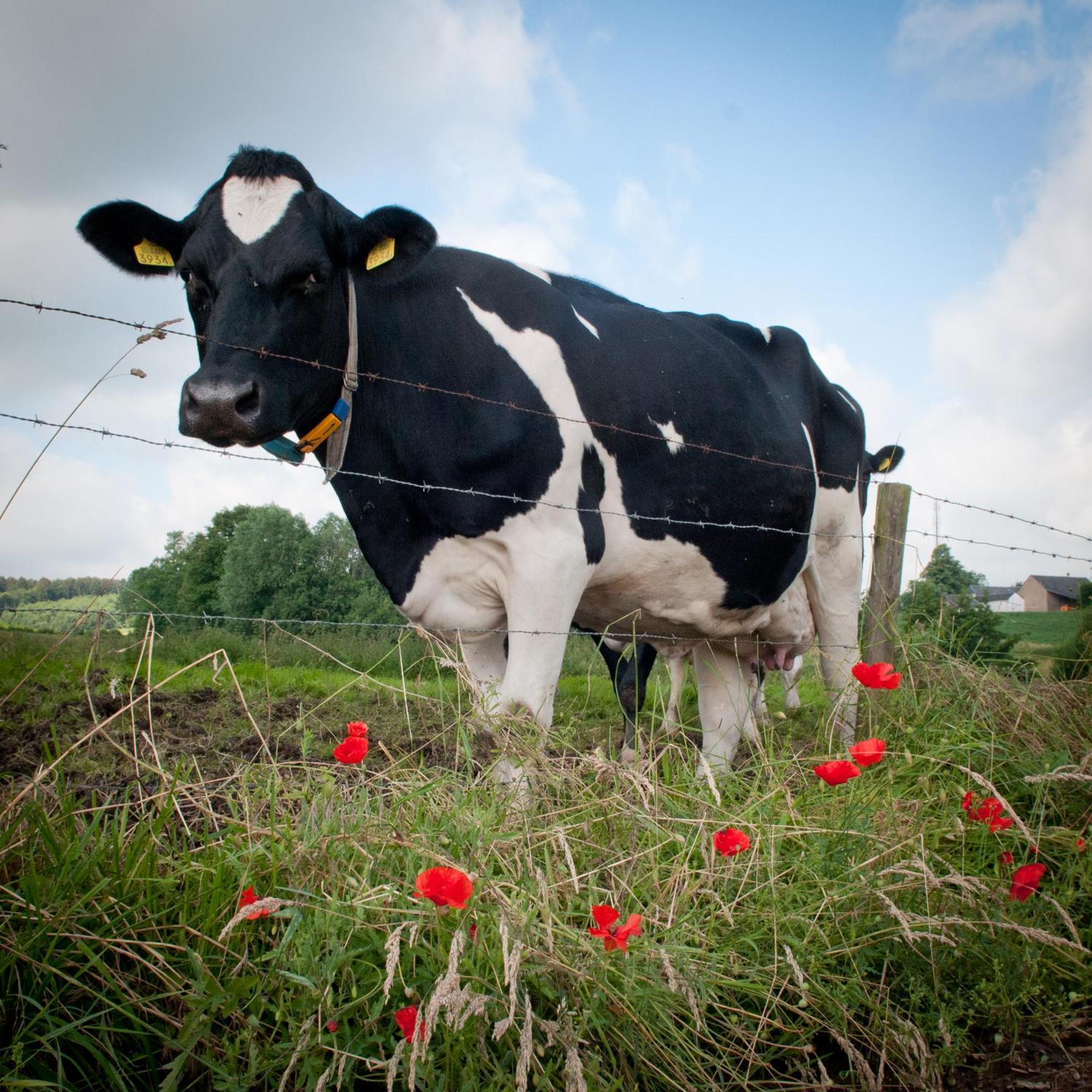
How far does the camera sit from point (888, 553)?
4.69m

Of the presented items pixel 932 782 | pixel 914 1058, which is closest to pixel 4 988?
pixel 914 1058

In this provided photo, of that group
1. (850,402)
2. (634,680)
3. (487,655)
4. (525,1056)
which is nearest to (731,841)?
(525,1056)

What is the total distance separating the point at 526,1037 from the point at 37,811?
3.91 feet

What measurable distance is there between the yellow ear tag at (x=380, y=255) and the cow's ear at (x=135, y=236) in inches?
27.8

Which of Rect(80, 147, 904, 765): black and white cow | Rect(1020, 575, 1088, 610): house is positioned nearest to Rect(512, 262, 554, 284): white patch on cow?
Rect(80, 147, 904, 765): black and white cow

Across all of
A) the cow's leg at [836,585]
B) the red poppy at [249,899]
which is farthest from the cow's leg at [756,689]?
the red poppy at [249,899]

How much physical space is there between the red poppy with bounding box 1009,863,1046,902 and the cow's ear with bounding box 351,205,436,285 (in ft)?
9.76

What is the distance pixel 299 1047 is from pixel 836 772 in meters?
1.45

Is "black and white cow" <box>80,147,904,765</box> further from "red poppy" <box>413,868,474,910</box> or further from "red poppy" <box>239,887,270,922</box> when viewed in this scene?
"red poppy" <box>413,868,474,910</box>

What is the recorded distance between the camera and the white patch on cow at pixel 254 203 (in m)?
3.36

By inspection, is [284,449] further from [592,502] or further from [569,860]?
[569,860]

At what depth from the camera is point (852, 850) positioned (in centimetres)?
255

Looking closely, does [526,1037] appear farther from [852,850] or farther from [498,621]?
[498,621]

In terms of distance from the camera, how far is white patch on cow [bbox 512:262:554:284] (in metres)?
4.47
